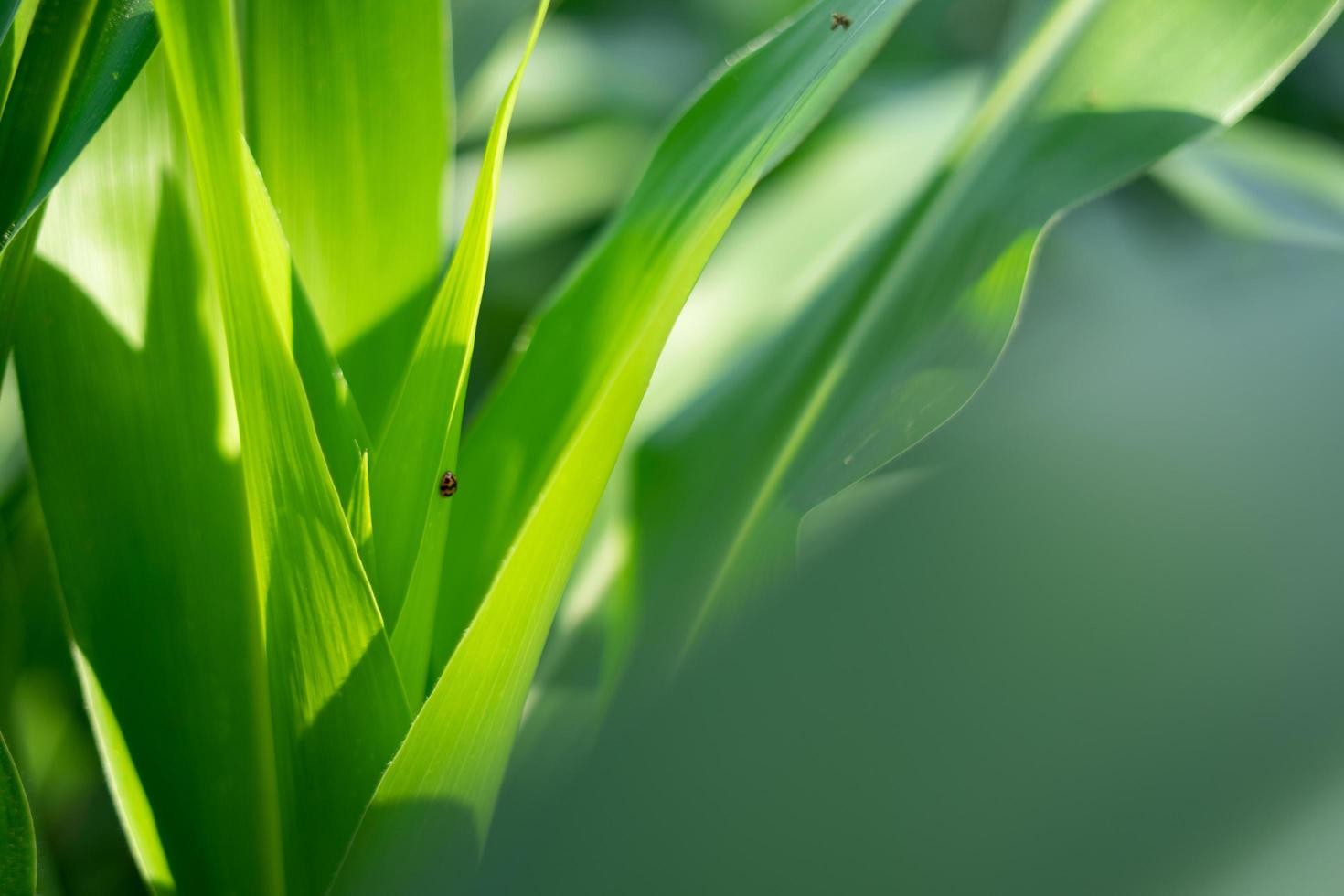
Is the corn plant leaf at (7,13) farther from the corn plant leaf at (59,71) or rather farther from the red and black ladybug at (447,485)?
the red and black ladybug at (447,485)

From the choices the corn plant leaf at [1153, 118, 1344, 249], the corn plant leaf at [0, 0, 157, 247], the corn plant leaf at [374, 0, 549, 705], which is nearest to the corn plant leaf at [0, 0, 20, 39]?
the corn plant leaf at [0, 0, 157, 247]

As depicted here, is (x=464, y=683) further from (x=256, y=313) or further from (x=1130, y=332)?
(x=1130, y=332)

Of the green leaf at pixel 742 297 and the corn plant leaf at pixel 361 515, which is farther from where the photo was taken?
the green leaf at pixel 742 297

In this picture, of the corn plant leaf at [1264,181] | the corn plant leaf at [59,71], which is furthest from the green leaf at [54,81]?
the corn plant leaf at [1264,181]

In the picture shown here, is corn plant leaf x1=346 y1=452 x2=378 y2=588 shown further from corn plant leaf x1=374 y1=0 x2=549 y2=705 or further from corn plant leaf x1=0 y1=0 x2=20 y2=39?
corn plant leaf x1=0 y1=0 x2=20 y2=39

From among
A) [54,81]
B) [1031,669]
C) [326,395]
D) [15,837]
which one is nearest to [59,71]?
[54,81]

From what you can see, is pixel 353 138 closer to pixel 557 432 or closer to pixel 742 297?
pixel 557 432

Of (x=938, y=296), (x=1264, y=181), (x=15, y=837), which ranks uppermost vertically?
(x=1264, y=181)
